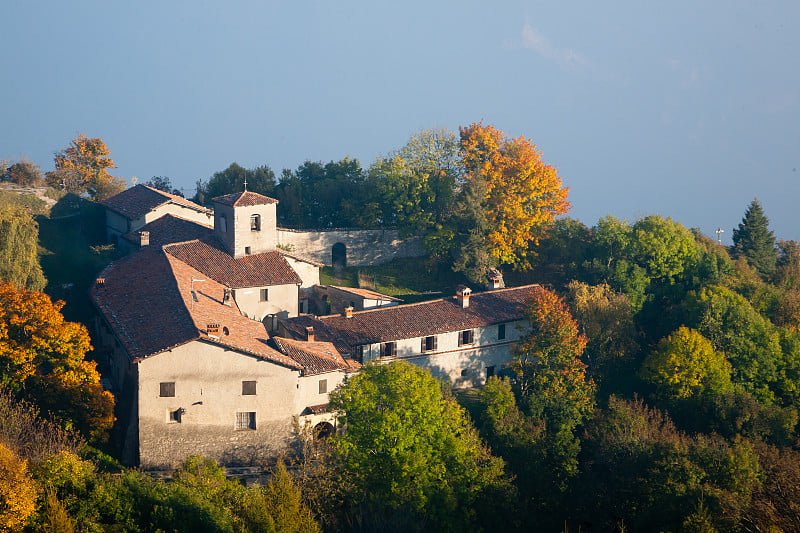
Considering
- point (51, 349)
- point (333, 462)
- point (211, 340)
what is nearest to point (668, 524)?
point (333, 462)

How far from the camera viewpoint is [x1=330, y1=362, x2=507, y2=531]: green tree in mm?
35469

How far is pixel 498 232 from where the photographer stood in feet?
203

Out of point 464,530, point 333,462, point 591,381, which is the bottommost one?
point 464,530

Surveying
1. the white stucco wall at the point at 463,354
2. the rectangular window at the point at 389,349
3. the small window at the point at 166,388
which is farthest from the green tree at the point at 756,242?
the small window at the point at 166,388

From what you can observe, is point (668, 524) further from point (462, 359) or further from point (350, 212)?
point (350, 212)

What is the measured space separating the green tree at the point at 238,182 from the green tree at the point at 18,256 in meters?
21.4

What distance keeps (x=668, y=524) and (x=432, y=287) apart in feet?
104

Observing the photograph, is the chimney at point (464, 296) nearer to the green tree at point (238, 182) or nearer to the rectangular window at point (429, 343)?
the rectangular window at point (429, 343)

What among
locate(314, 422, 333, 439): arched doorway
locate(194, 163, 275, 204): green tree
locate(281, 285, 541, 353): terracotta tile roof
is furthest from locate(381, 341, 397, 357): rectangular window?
locate(194, 163, 275, 204): green tree

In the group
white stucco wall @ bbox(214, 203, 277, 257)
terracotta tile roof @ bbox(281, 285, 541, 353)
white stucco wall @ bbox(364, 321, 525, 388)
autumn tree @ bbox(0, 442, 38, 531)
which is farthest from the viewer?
white stucco wall @ bbox(214, 203, 277, 257)

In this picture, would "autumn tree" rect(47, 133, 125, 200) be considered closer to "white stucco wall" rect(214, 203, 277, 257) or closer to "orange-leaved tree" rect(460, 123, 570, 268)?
"white stucco wall" rect(214, 203, 277, 257)

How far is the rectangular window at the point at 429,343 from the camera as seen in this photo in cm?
5044

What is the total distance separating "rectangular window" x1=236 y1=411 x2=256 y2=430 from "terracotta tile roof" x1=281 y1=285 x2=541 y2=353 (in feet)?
23.8

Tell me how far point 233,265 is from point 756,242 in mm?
43925
